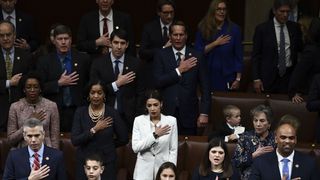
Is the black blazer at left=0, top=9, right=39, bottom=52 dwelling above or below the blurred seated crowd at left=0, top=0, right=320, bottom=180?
above

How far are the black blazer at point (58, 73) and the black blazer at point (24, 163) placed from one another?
46.1 inches

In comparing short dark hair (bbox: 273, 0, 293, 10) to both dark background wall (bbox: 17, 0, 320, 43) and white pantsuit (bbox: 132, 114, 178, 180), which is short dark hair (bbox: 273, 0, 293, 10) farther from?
dark background wall (bbox: 17, 0, 320, 43)

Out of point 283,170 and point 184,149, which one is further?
point 184,149

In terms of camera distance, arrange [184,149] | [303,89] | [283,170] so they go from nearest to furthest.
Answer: [283,170], [184,149], [303,89]

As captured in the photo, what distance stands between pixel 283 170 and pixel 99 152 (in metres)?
1.73

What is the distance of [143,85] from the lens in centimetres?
1109

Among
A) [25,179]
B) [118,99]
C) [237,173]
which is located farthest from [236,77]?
[25,179]

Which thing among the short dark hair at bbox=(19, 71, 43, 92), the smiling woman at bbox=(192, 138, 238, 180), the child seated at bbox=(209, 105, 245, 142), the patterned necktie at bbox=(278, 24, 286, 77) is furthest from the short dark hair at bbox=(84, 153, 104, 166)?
the patterned necktie at bbox=(278, 24, 286, 77)

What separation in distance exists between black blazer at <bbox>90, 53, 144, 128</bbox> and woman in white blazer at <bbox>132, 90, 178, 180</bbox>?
66cm

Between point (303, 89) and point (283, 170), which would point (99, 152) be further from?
point (303, 89)

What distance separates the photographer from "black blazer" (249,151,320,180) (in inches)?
369

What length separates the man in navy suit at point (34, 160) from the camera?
9.81 meters

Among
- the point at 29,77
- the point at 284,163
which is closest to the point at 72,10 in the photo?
the point at 29,77

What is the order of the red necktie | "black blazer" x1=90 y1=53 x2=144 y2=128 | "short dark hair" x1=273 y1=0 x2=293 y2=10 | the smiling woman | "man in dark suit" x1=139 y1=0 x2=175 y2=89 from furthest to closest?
the red necktie, "man in dark suit" x1=139 y1=0 x2=175 y2=89, "short dark hair" x1=273 y1=0 x2=293 y2=10, "black blazer" x1=90 y1=53 x2=144 y2=128, the smiling woman
